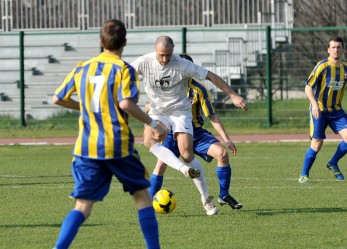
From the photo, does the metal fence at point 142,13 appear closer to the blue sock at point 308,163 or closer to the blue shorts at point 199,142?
the blue sock at point 308,163

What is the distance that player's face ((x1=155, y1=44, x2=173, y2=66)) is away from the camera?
9438mm

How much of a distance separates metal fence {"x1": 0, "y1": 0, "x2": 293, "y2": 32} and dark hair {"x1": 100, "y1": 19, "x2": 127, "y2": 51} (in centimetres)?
2036

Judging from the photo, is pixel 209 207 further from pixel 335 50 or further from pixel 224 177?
pixel 335 50

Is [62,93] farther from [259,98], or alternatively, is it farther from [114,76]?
[259,98]

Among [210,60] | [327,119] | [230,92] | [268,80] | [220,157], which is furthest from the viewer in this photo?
[210,60]

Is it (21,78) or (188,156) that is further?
(21,78)

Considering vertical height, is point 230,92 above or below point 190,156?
above

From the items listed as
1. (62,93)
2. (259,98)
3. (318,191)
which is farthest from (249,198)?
(259,98)

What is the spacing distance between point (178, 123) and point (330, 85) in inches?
154

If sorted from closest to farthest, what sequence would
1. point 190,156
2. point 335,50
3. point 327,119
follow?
point 190,156 < point 335,50 < point 327,119

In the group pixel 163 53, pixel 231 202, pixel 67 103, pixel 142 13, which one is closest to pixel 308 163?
pixel 231 202

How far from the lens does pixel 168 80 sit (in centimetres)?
983

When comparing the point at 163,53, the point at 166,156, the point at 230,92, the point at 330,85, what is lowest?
the point at 166,156

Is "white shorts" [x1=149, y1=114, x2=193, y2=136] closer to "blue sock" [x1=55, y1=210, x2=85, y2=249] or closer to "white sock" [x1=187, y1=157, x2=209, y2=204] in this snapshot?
"white sock" [x1=187, y1=157, x2=209, y2=204]
